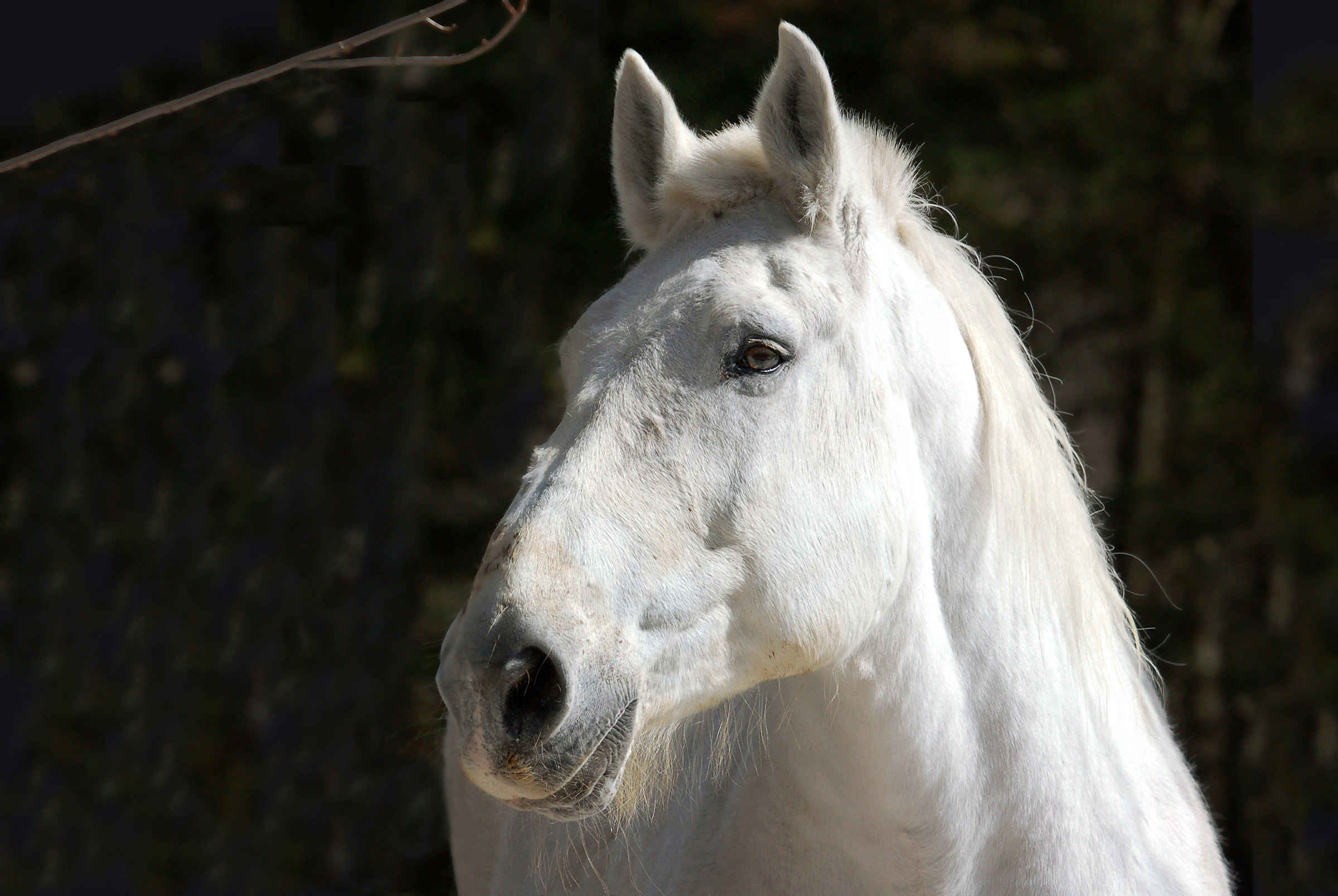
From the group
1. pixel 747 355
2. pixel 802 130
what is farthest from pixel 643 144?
pixel 747 355

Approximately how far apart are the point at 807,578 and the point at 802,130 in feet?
2.14

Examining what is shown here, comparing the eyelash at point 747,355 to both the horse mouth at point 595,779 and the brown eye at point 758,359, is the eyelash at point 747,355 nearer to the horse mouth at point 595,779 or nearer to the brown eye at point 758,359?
the brown eye at point 758,359

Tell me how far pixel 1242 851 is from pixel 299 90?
4614 millimetres

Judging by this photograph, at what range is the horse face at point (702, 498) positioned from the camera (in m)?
1.21

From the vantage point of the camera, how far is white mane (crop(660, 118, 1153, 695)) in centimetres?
154

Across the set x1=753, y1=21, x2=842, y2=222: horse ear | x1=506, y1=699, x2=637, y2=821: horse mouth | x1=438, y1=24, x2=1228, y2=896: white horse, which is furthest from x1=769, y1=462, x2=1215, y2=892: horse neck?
x1=753, y1=21, x2=842, y2=222: horse ear

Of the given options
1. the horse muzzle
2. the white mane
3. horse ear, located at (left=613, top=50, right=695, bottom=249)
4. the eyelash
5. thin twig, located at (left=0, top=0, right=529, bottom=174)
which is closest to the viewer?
thin twig, located at (left=0, top=0, right=529, bottom=174)

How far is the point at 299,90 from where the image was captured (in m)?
4.07

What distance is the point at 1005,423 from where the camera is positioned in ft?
5.05

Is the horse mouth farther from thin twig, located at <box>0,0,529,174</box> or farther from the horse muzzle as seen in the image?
thin twig, located at <box>0,0,529,174</box>

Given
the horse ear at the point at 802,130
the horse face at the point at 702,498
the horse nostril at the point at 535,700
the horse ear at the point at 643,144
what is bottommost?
the horse nostril at the point at 535,700

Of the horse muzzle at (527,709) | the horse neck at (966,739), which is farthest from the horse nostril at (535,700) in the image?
the horse neck at (966,739)

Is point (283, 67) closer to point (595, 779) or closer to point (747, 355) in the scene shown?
point (747, 355)

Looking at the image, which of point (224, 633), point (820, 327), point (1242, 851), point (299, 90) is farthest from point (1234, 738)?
point (299, 90)
